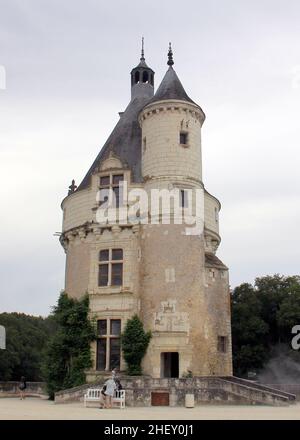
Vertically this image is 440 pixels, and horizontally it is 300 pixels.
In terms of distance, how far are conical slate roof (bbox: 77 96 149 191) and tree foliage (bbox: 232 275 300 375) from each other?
46.3ft

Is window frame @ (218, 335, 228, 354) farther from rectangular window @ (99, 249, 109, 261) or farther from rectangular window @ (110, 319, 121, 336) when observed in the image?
rectangular window @ (99, 249, 109, 261)

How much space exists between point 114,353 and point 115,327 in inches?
51.8

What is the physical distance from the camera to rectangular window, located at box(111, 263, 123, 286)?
28.7m

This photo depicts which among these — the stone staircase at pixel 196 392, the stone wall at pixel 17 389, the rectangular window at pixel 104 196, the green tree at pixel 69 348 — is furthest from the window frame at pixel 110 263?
the stone wall at pixel 17 389

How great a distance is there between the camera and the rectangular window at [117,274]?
28.7 metres

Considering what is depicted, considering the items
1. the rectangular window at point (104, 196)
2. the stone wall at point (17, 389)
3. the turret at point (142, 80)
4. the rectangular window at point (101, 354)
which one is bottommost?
the stone wall at point (17, 389)

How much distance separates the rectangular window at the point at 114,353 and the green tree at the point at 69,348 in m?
1.03

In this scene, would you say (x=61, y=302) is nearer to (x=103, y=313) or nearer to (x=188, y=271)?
(x=103, y=313)

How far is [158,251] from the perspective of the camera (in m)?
27.8

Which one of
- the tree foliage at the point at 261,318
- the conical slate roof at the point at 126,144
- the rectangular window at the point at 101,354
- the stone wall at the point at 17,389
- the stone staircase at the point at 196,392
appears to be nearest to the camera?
the stone staircase at the point at 196,392

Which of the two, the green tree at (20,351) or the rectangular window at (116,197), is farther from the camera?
the green tree at (20,351)

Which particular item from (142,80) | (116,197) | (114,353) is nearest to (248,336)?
(114,353)

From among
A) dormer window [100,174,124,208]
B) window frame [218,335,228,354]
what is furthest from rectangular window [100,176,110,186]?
window frame [218,335,228,354]

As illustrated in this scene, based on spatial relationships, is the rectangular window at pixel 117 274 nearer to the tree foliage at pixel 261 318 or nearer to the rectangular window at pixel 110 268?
the rectangular window at pixel 110 268
